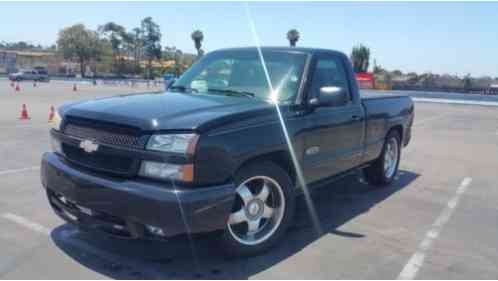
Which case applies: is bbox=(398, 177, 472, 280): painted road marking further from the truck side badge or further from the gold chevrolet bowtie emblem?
the gold chevrolet bowtie emblem

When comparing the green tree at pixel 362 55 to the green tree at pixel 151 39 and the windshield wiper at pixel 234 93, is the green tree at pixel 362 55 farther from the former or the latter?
the windshield wiper at pixel 234 93

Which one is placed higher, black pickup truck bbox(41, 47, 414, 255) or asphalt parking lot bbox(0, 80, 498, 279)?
black pickup truck bbox(41, 47, 414, 255)

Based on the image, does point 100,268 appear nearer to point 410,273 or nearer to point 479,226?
point 410,273

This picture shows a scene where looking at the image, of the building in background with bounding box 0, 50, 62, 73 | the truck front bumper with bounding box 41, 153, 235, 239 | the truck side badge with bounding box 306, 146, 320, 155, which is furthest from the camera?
the building in background with bounding box 0, 50, 62, 73

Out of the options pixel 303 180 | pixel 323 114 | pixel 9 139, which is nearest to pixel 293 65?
pixel 323 114

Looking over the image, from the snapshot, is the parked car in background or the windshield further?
the parked car in background

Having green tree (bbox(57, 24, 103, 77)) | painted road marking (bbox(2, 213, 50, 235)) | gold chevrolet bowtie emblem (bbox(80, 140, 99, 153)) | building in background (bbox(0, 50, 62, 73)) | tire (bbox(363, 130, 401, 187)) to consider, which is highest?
green tree (bbox(57, 24, 103, 77))

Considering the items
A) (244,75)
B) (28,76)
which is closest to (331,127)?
(244,75)

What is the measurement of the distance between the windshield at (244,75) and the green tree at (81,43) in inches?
3202

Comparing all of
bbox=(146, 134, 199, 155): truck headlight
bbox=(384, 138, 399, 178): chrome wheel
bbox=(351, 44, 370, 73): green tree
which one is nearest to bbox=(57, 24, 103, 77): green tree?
bbox=(351, 44, 370, 73): green tree

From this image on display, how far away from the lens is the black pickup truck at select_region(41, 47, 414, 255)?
310cm

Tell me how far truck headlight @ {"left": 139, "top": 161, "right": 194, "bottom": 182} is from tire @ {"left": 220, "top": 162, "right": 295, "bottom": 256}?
477 millimetres

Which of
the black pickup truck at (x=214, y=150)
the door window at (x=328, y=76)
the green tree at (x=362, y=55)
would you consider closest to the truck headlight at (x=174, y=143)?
the black pickup truck at (x=214, y=150)

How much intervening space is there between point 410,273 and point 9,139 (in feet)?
29.0
